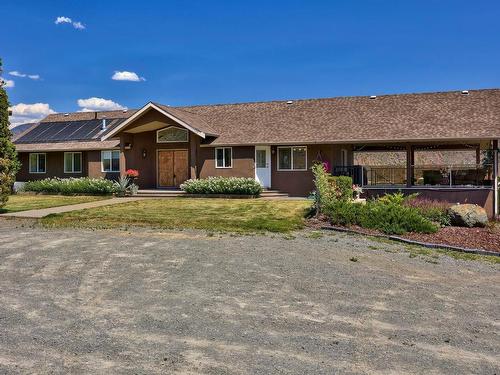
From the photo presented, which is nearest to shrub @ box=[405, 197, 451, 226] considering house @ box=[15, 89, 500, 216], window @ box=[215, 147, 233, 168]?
house @ box=[15, 89, 500, 216]

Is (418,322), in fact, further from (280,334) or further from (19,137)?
(19,137)

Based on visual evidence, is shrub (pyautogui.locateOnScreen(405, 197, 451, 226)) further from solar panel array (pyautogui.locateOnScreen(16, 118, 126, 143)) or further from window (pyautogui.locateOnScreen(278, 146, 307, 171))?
solar panel array (pyautogui.locateOnScreen(16, 118, 126, 143))

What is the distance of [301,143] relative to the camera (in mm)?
21984

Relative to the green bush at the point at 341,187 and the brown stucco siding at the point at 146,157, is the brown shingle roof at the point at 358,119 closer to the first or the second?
the brown stucco siding at the point at 146,157

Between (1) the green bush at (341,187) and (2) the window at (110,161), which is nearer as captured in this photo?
(1) the green bush at (341,187)

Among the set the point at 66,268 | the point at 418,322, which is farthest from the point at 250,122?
the point at 418,322

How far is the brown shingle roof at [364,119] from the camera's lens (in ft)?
67.7

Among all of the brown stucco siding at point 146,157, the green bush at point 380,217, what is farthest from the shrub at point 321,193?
the brown stucco siding at point 146,157

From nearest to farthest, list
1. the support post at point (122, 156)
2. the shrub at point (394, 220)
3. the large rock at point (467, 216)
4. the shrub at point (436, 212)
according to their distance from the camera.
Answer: the shrub at point (394, 220) < the large rock at point (467, 216) < the shrub at point (436, 212) < the support post at point (122, 156)

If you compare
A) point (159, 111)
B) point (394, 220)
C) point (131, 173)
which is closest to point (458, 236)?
point (394, 220)

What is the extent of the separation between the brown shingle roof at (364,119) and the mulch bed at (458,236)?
7.21 m

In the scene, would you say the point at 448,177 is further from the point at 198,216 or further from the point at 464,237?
the point at 198,216

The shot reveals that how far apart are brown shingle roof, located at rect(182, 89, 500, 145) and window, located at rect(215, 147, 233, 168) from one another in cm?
57

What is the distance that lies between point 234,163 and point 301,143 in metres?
3.82
